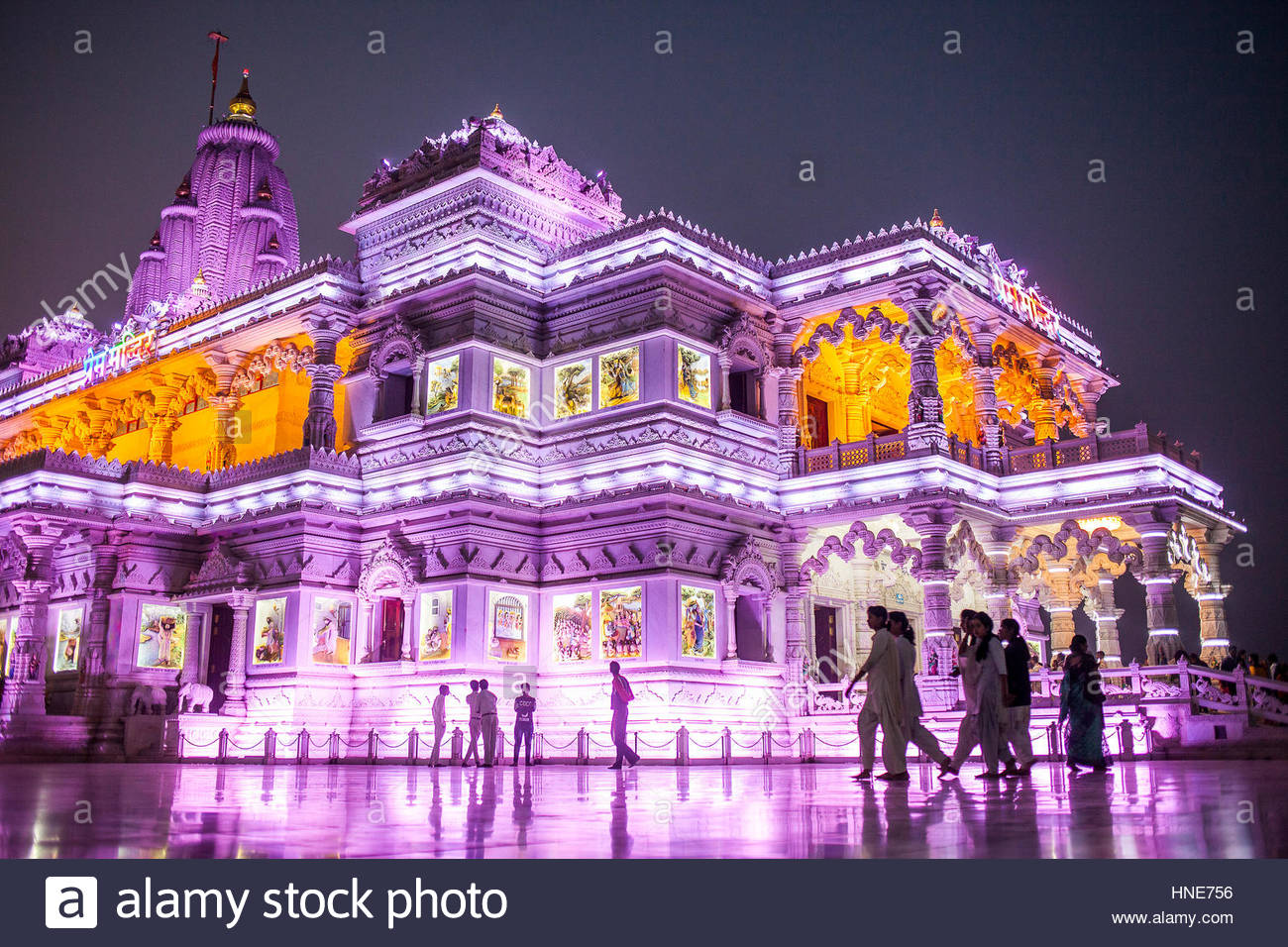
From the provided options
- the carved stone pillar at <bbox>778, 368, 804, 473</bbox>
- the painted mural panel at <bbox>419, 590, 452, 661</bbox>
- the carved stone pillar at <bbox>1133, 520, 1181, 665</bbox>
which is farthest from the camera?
the carved stone pillar at <bbox>778, 368, 804, 473</bbox>

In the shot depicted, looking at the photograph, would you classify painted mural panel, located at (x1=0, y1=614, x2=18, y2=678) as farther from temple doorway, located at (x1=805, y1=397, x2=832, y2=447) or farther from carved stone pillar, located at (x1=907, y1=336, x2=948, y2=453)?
carved stone pillar, located at (x1=907, y1=336, x2=948, y2=453)

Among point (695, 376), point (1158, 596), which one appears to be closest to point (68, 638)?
point (695, 376)

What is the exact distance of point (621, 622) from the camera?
23.6 m

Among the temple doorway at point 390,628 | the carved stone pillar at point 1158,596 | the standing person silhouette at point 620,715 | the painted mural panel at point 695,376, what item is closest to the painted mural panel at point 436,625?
the temple doorway at point 390,628

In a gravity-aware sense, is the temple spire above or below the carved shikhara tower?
above

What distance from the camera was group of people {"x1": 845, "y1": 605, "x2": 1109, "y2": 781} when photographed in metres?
12.1

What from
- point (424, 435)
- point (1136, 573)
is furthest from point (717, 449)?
point (1136, 573)

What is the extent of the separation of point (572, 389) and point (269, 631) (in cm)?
857

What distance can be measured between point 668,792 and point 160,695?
1958 centimetres

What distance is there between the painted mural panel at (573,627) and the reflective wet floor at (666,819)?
36.7 feet

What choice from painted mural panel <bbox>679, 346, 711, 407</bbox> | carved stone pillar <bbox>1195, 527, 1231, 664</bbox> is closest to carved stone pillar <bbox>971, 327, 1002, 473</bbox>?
carved stone pillar <bbox>1195, 527, 1231, 664</bbox>

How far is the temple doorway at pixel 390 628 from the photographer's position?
2552cm

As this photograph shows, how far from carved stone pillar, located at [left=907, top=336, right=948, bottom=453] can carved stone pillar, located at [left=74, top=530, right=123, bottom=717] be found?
18240 millimetres

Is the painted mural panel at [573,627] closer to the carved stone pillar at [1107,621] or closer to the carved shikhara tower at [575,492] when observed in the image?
the carved shikhara tower at [575,492]
